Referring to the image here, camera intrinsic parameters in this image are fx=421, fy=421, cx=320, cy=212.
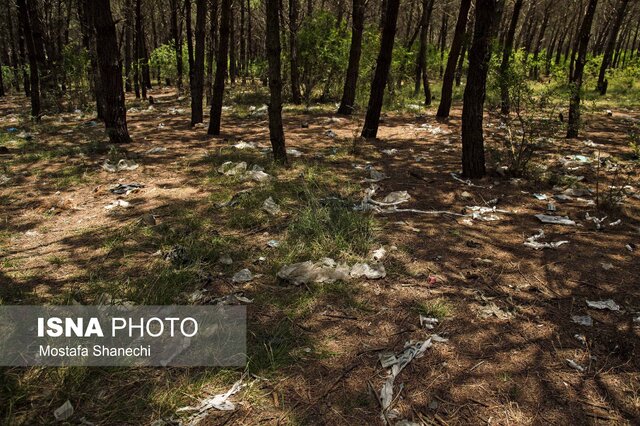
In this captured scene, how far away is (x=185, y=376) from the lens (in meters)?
2.37

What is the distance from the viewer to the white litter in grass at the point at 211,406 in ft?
6.98

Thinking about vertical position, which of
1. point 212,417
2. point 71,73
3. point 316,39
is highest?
point 316,39

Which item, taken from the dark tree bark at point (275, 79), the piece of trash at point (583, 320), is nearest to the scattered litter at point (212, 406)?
the piece of trash at point (583, 320)

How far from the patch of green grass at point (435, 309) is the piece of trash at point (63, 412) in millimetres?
2196

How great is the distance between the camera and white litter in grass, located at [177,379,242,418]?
6.98 feet

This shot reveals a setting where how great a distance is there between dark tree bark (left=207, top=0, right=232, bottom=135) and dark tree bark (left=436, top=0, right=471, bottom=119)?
4.84m

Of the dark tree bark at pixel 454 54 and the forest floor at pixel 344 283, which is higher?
the dark tree bark at pixel 454 54

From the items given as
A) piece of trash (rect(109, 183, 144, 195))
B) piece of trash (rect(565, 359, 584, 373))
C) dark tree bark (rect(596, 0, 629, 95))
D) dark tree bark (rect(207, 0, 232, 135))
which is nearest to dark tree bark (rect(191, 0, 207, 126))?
dark tree bark (rect(207, 0, 232, 135))

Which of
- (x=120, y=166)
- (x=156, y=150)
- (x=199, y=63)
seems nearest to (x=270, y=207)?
(x=120, y=166)

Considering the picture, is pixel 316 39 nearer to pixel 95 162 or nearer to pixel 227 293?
pixel 95 162

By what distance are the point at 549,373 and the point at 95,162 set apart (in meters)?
6.66

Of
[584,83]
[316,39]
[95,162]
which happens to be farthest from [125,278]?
[316,39]

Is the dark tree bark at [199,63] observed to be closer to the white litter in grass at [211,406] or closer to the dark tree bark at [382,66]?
the dark tree bark at [382,66]

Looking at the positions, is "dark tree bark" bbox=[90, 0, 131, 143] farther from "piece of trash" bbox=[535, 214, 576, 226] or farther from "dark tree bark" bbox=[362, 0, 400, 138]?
"piece of trash" bbox=[535, 214, 576, 226]
